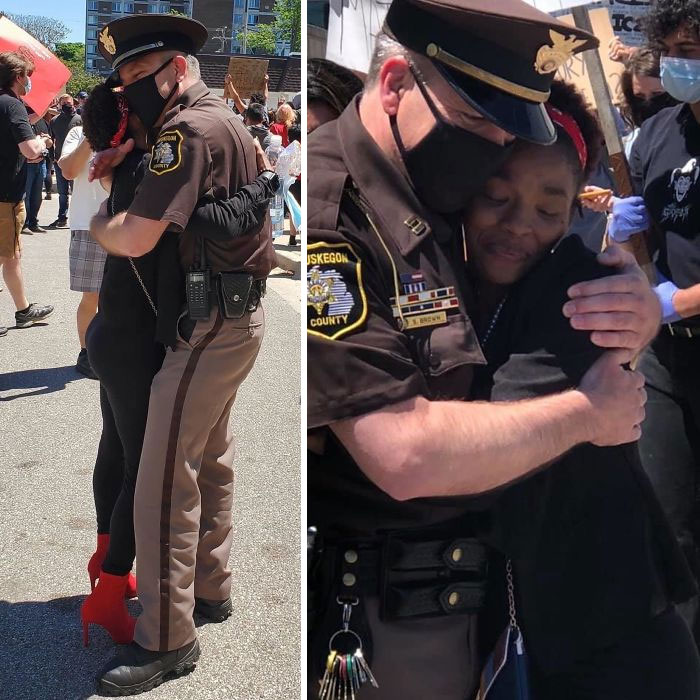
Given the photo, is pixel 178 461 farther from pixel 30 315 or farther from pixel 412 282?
pixel 30 315

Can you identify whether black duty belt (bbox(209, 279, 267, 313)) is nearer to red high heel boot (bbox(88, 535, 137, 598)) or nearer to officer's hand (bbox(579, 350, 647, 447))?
red high heel boot (bbox(88, 535, 137, 598))

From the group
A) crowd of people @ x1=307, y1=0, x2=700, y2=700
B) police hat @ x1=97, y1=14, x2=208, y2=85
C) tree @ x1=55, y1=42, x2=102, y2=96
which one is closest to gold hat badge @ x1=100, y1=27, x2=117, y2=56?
police hat @ x1=97, y1=14, x2=208, y2=85

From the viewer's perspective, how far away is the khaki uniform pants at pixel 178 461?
2447 millimetres

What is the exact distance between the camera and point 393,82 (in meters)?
1.25

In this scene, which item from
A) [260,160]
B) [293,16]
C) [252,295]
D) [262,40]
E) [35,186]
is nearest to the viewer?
[252,295]

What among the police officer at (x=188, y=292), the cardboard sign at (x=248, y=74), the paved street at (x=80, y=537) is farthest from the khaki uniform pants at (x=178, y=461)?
the cardboard sign at (x=248, y=74)

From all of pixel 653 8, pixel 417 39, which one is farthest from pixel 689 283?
pixel 417 39

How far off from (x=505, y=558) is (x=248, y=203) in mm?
1376

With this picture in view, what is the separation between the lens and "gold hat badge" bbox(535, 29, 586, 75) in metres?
1.23

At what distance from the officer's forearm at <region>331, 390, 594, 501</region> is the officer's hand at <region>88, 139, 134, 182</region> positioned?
1549 millimetres

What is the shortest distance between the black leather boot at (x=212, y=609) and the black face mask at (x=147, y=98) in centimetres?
155

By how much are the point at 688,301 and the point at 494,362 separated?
0.49 meters

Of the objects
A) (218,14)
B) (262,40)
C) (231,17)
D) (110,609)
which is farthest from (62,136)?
(231,17)

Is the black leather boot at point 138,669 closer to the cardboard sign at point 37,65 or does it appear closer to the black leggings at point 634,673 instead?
the black leggings at point 634,673
